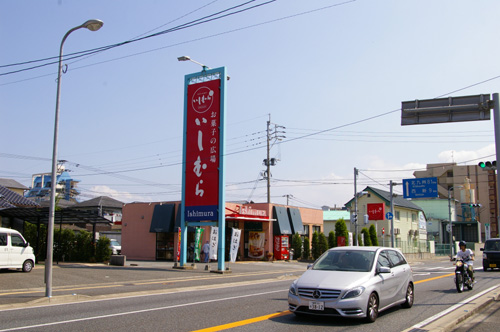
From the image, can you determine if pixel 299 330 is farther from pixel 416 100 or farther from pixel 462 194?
pixel 462 194

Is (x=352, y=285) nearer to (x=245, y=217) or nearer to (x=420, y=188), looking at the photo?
(x=245, y=217)

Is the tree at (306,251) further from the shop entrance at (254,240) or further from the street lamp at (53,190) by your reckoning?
the street lamp at (53,190)

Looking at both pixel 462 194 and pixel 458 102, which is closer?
pixel 458 102

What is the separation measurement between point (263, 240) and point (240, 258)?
2.48 metres

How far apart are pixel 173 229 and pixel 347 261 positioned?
29.7 meters

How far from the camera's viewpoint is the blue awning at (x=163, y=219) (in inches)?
1518

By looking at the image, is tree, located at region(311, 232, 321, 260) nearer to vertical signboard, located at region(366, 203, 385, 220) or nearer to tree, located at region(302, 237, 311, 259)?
tree, located at region(302, 237, 311, 259)

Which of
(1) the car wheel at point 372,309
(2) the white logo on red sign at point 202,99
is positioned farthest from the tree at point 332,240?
(1) the car wheel at point 372,309

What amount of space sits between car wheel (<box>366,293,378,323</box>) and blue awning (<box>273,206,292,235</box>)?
97.1ft

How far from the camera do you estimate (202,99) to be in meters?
Result: 27.5

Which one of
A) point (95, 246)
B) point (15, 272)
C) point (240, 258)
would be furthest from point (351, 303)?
point (240, 258)

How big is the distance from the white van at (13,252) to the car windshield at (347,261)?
1644 cm

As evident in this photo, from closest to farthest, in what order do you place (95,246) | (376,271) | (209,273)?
(376,271)
(209,273)
(95,246)

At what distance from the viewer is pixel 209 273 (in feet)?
81.8
